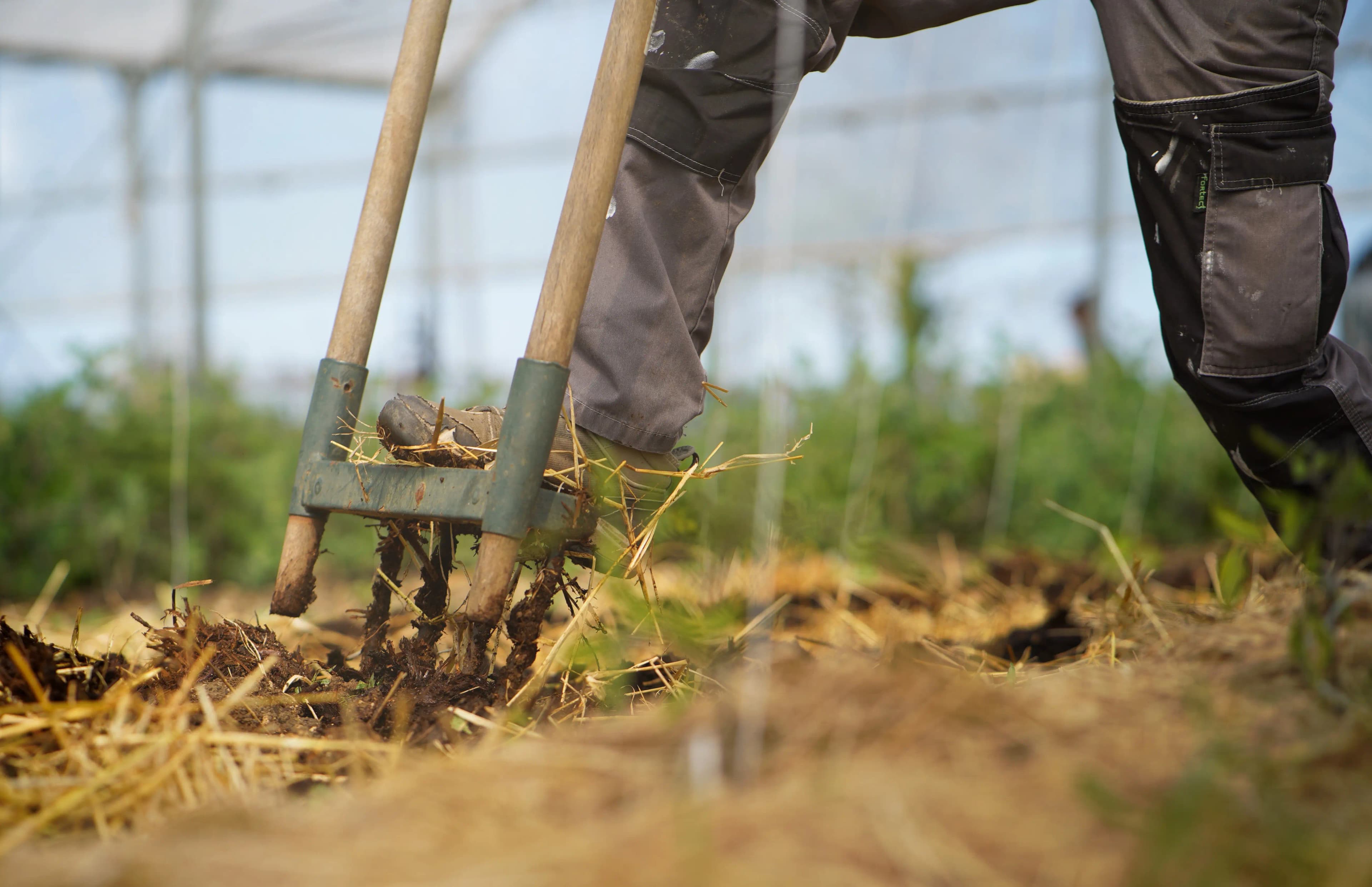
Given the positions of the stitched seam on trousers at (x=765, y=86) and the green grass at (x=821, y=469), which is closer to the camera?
the stitched seam on trousers at (x=765, y=86)

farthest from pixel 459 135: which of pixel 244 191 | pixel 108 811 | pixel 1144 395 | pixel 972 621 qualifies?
pixel 108 811

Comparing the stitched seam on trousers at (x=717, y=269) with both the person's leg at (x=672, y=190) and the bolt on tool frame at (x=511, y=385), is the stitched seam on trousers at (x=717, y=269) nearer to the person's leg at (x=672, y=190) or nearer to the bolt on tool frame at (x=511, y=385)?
the person's leg at (x=672, y=190)

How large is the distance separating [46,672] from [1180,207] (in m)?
1.29

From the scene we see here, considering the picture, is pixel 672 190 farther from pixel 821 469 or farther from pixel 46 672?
pixel 821 469

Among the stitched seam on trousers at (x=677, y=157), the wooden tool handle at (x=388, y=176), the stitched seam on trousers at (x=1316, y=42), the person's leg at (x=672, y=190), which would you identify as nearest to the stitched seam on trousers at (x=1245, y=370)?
the stitched seam on trousers at (x=1316, y=42)

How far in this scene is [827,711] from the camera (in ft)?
1.88

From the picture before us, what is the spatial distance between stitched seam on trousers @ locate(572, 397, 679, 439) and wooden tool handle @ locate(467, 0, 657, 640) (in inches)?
6.1

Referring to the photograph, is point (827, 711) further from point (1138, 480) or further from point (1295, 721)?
point (1138, 480)

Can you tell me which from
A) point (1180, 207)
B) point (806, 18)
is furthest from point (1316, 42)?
point (806, 18)

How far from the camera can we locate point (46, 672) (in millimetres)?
830

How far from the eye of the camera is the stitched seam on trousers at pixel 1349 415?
1.11 metres

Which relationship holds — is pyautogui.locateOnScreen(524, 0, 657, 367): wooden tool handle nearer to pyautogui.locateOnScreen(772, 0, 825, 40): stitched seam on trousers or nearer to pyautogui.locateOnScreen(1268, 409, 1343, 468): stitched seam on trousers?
pyautogui.locateOnScreen(772, 0, 825, 40): stitched seam on trousers

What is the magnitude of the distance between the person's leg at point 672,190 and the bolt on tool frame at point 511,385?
0.38ft

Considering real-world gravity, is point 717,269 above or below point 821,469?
above
